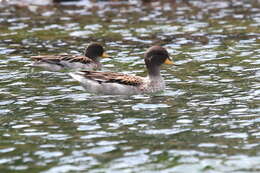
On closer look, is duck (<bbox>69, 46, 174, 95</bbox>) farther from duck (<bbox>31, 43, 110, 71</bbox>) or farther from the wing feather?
duck (<bbox>31, 43, 110, 71</bbox>)

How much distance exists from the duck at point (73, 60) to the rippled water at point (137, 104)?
352 millimetres

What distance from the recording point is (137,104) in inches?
626

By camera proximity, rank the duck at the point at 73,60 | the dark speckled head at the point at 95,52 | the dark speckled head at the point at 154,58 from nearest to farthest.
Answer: the dark speckled head at the point at 154,58
the duck at the point at 73,60
the dark speckled head at the point at 95,52

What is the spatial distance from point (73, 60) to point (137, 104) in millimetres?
5540

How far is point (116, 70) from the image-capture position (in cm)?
2059

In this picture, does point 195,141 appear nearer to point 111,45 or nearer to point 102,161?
point 102,161

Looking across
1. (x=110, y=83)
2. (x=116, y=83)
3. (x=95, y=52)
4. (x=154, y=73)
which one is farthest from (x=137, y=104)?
(x=95, y=52)

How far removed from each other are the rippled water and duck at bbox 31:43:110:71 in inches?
13.9

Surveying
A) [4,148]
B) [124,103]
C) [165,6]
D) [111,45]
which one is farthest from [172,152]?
[165,6]

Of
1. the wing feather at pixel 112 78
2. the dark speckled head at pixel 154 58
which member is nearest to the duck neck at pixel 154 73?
the dark speckled head at pixel 154 58

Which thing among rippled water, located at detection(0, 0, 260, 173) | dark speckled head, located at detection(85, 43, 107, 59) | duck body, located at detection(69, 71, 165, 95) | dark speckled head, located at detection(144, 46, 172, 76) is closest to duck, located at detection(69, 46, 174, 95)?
duck body, located at detection(69, 71, 165, 95)

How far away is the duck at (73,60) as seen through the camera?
812 inches

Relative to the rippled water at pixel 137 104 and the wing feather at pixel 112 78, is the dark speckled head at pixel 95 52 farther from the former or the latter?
the wing feather at pixel 112 78

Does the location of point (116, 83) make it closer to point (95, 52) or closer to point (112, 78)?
point (112, 78)
